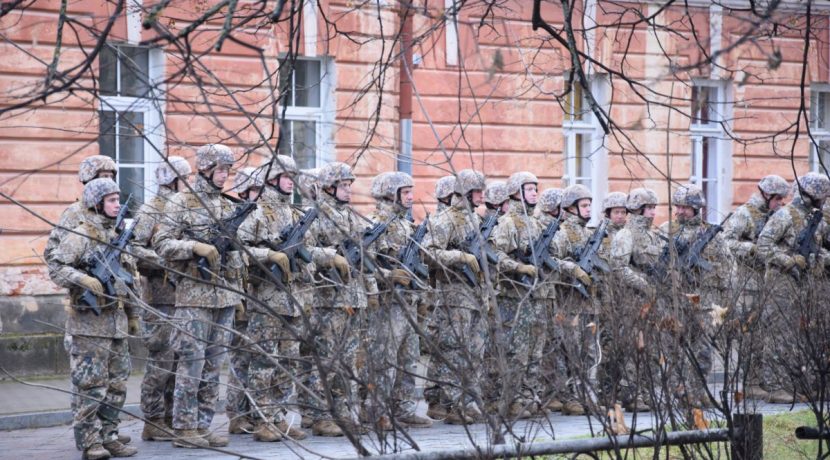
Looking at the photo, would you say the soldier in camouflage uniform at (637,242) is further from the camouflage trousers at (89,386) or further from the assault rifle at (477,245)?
the camouflage trousers at (89,386)

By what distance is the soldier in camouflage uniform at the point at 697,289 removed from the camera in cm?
681

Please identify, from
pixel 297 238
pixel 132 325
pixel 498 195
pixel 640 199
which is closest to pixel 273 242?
pixel 297 238

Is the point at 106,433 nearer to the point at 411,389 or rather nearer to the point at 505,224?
the point at 411,389

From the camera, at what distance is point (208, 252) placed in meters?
9.36

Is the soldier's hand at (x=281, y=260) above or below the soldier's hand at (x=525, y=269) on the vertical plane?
above

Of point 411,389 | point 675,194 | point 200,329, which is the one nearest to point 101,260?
point 200,329

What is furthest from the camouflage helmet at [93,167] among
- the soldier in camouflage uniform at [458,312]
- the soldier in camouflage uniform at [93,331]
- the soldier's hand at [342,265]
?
the soldier in camouflage uniform at [458,312]

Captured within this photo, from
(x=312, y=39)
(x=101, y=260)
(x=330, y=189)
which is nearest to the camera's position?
(x=101, y=260)

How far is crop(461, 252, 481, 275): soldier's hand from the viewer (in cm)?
1098

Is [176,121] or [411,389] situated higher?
[176,121]

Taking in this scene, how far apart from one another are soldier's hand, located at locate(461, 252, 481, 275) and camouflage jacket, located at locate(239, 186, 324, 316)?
116 cm

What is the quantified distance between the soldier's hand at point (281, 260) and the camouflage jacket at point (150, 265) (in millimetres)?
714

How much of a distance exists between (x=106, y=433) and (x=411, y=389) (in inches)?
80.4

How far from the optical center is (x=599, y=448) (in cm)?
512
